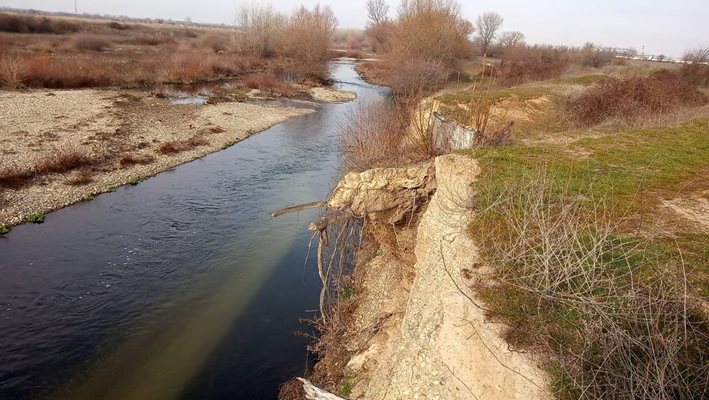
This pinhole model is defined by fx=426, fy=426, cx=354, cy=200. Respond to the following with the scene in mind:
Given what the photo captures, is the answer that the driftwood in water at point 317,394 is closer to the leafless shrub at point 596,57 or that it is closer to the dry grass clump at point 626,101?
the dry grass clump at point 626,101

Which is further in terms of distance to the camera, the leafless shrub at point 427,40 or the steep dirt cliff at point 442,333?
the leafless shrub at point 427,40

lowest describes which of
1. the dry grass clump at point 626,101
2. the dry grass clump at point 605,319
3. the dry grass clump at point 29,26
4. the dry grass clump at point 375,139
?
the dry grass clump at point 605,319

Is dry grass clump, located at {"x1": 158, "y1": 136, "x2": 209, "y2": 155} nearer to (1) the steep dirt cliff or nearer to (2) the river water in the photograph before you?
(2) the river water

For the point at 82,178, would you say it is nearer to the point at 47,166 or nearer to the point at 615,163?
the point at 47,166

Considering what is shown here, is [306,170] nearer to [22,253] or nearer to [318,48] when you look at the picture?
[22,253]

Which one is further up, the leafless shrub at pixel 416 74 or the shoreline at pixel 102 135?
the leafless shrub at pixel 416 74

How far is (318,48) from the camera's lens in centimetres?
5325

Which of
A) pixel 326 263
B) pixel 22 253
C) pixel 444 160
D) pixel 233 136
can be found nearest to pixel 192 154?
pixel 233 136

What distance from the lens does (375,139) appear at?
14.7 meters

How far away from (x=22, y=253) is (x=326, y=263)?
31.4 feet

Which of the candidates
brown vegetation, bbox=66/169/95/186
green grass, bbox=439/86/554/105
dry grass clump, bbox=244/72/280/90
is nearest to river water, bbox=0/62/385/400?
brown vegetation, bbox=66/169/95/186

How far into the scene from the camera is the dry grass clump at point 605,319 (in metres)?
3.89

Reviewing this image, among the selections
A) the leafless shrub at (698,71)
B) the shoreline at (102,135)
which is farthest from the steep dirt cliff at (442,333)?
the leafless shrub at (698,71)

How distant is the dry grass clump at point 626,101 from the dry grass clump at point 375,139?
10.0m
